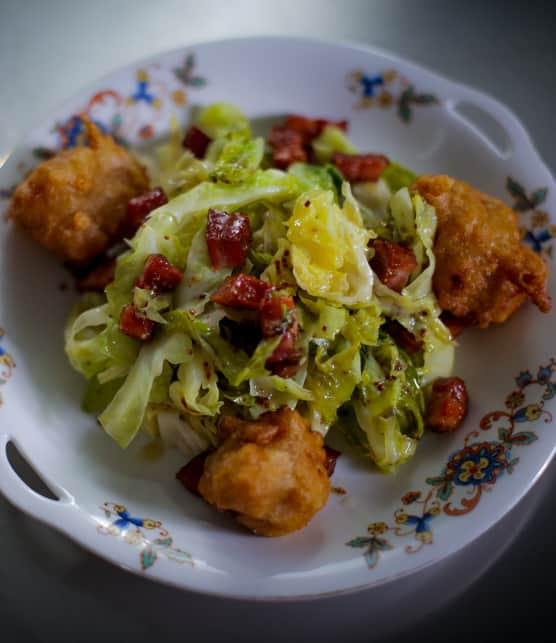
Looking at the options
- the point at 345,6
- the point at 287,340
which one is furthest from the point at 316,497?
the point at 345,6

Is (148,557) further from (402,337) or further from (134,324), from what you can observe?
(402,337)

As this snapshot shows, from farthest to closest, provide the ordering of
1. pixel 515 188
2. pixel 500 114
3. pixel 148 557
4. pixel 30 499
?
pixel 500 114 → pixel 515 188 → pixel 30 499 → pixel 148 557

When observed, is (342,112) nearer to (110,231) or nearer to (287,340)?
(110,231)

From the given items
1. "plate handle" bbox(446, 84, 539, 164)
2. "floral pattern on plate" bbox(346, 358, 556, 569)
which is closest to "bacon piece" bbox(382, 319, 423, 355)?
"floral pattern on plate" bbox(346, 358, 556, 569)

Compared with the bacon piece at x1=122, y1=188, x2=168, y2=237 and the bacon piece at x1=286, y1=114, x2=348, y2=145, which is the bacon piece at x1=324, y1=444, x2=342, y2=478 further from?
the bacon piece at x1=286, y1=114, x2=348, y2=145

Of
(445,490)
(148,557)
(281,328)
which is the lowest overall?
(148,557)

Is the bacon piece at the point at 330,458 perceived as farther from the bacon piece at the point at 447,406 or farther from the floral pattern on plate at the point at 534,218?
the floral pattern on plate at the point at 534,218

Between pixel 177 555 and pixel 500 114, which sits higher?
pixel 500 114

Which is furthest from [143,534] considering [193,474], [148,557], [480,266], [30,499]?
[480,266]
